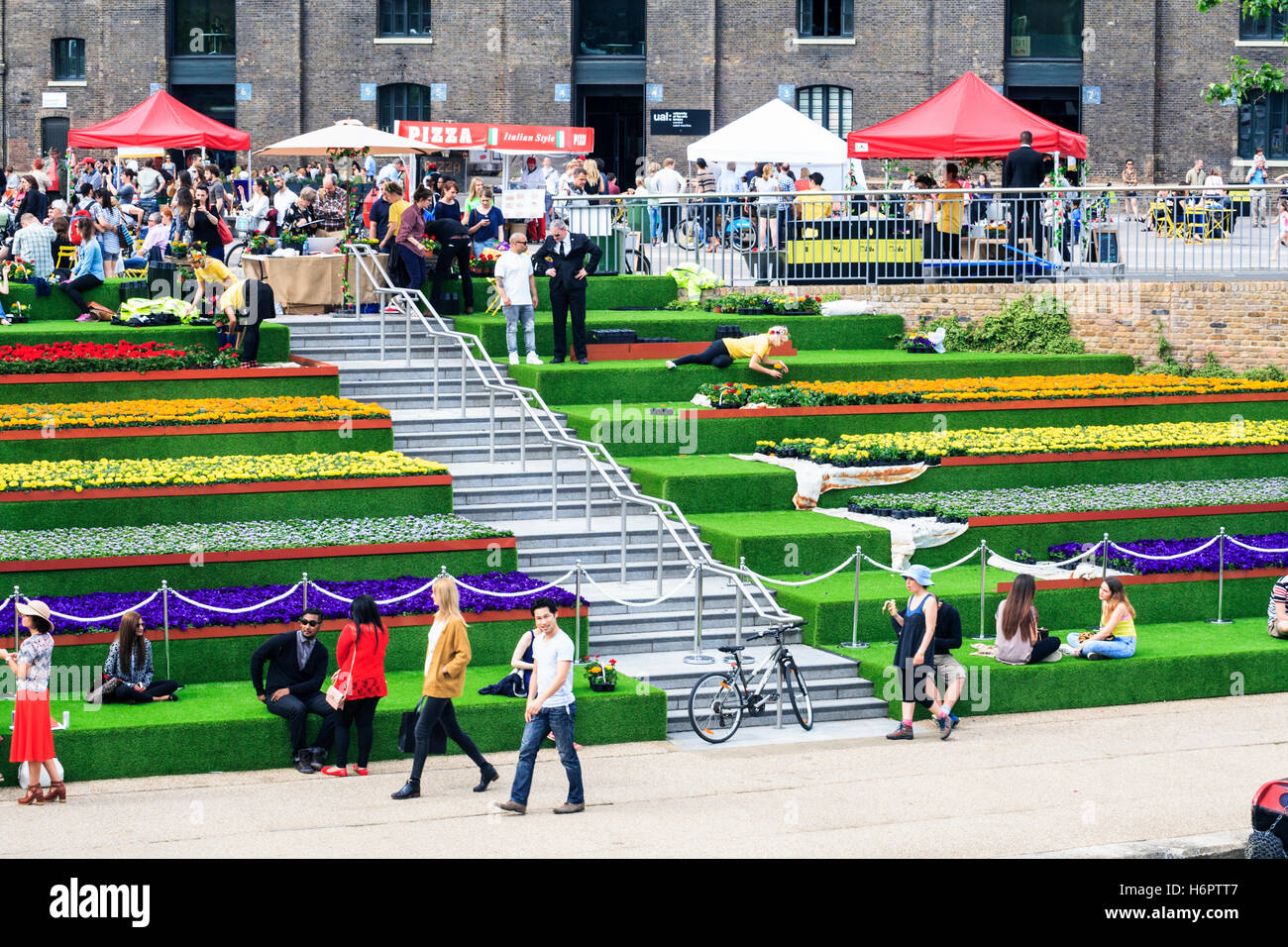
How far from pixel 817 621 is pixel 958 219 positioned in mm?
12296

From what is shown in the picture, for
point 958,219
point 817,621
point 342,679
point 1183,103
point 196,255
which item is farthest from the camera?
point 1183,103

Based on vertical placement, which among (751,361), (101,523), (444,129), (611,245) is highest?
(444,129)

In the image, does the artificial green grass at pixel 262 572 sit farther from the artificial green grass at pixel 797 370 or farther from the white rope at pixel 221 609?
the artificial green grass at pixel 797 370

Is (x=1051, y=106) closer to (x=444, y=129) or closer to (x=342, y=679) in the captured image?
(x=444, y=129)

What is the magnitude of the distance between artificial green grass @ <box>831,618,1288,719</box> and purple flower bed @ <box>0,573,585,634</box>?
3.40m

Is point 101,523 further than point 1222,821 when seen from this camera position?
Yes

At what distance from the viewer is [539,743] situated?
13.4 metres

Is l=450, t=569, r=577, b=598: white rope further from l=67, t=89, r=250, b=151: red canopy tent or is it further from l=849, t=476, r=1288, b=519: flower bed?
l=67, t=89, r=250, b=151: red canopy tent

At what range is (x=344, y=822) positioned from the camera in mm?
13195

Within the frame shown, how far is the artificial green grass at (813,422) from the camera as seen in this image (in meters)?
22.6

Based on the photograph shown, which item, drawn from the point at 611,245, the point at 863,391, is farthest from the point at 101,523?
the point at 611,245

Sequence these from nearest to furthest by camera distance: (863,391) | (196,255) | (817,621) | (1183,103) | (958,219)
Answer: (817,621) → (863,391) → (196,255) → (958,219) → (1183,103)

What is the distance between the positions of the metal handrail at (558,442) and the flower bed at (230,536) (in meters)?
1.93

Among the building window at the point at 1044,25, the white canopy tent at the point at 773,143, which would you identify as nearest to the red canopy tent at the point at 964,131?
the white canopy tent at the point at 773,143
